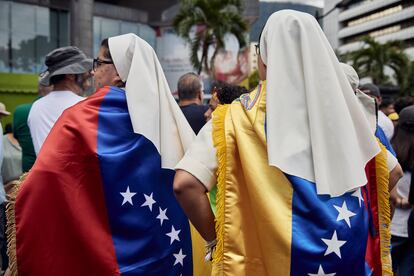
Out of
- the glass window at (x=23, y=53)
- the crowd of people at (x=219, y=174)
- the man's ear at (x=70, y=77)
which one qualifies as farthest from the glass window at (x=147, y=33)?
the man's ear at (x=70, y=77)

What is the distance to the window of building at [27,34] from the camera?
81.7ft

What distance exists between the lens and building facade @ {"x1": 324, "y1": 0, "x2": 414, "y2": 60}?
62438 mm

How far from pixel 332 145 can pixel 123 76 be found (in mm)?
1406

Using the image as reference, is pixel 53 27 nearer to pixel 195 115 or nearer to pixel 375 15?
pixel 195 115

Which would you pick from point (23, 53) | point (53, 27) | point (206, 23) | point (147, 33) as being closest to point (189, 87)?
point (206, 23)

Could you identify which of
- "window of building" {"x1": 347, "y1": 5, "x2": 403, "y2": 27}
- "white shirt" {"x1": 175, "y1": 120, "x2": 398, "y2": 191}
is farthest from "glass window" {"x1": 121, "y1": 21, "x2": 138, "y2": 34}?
"window of building" {"x1": 347, "y1": 5, "x2": 403, "y2": 27}

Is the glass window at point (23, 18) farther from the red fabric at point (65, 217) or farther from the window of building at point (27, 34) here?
the red fabric at point (65, 217)

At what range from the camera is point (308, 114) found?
1.80m

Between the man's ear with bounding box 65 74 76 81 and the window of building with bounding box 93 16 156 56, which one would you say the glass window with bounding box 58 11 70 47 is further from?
the man's ear with bounding box 65 74 76 81

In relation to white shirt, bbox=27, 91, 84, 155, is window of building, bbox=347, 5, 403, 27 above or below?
above

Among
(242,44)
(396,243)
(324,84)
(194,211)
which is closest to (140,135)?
(194,211)

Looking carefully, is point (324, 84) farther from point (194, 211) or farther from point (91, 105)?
point (91, 105)

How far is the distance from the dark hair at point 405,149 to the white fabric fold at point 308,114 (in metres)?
2.16

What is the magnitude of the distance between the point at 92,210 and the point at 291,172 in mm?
1171
